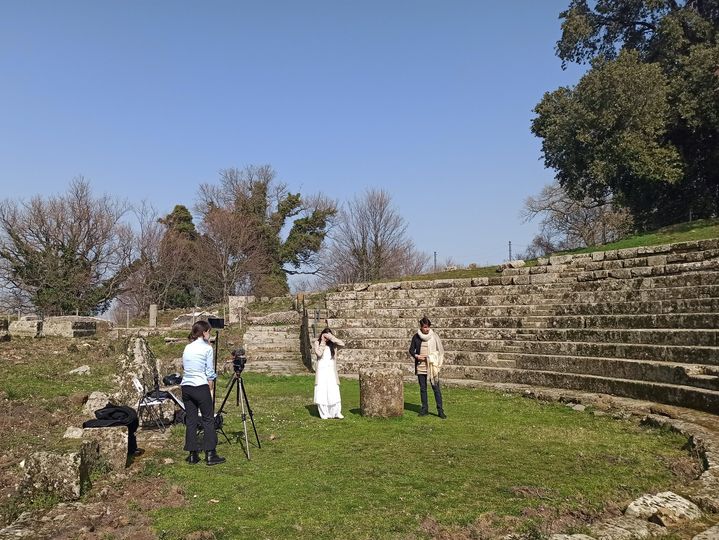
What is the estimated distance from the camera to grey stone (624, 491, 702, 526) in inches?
172

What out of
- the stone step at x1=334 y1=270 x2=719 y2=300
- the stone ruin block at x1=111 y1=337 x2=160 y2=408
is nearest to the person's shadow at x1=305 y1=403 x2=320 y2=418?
the stone ruin block at x1=111 y1=337 x2=160 y2=408

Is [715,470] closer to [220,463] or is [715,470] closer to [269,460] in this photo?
[269,460]

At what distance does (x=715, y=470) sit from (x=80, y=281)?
37.1m

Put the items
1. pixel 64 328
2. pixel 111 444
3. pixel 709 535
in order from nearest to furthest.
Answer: pixel 709 535 → pixel 111 444 → pixel 64 328

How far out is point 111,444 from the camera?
6.35 metres

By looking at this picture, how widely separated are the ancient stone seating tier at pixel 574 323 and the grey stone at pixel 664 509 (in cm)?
437

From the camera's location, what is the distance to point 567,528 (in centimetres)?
445

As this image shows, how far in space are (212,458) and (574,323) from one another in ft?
30.1

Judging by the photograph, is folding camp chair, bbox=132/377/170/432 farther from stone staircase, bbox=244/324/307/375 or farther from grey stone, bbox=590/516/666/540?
stone staircase, bbox=244/324/307/375

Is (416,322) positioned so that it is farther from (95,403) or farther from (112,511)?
(112,511)

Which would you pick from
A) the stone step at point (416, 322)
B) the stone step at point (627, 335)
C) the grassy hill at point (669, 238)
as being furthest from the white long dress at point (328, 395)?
the grassy hill at point (669, 238)

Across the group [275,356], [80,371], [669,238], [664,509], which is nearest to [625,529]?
[664,509]

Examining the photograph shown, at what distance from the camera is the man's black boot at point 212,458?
21.3 feet

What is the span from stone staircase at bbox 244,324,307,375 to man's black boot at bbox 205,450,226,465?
1077 centimetres
